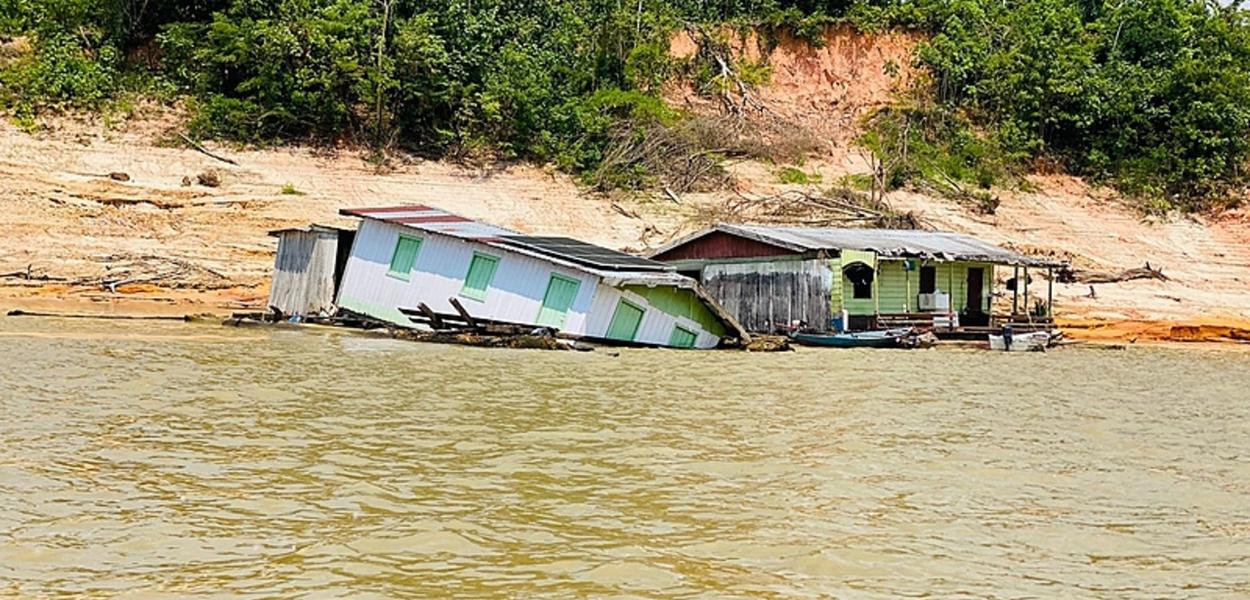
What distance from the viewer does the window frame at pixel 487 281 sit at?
21.3 m

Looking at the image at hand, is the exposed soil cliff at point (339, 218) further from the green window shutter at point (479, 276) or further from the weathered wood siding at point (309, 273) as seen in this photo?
the green window shutter at point (479, 276)

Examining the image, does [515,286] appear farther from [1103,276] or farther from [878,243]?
[1103,276]

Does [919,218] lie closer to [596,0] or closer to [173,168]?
[596,0]

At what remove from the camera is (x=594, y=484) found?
8555mm

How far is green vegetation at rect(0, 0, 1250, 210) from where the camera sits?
3225cm

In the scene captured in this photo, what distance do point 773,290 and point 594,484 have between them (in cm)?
1536

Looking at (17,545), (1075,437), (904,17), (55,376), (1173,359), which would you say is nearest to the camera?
(17,545)

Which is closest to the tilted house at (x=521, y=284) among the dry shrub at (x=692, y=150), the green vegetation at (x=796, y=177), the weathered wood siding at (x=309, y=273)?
the weathered wood siding at (x=309, y=273)

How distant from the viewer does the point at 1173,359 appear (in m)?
21.0

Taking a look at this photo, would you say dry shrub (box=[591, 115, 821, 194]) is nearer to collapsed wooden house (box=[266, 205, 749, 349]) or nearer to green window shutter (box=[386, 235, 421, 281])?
collapsed wooden house (box=[266, 205, 749, 349])

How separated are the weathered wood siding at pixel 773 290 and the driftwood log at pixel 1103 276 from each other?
9.82 m

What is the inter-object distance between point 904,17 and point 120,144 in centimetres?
2509

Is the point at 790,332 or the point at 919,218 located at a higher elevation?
the point at 919,218

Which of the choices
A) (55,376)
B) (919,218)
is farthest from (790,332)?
(55,376)
